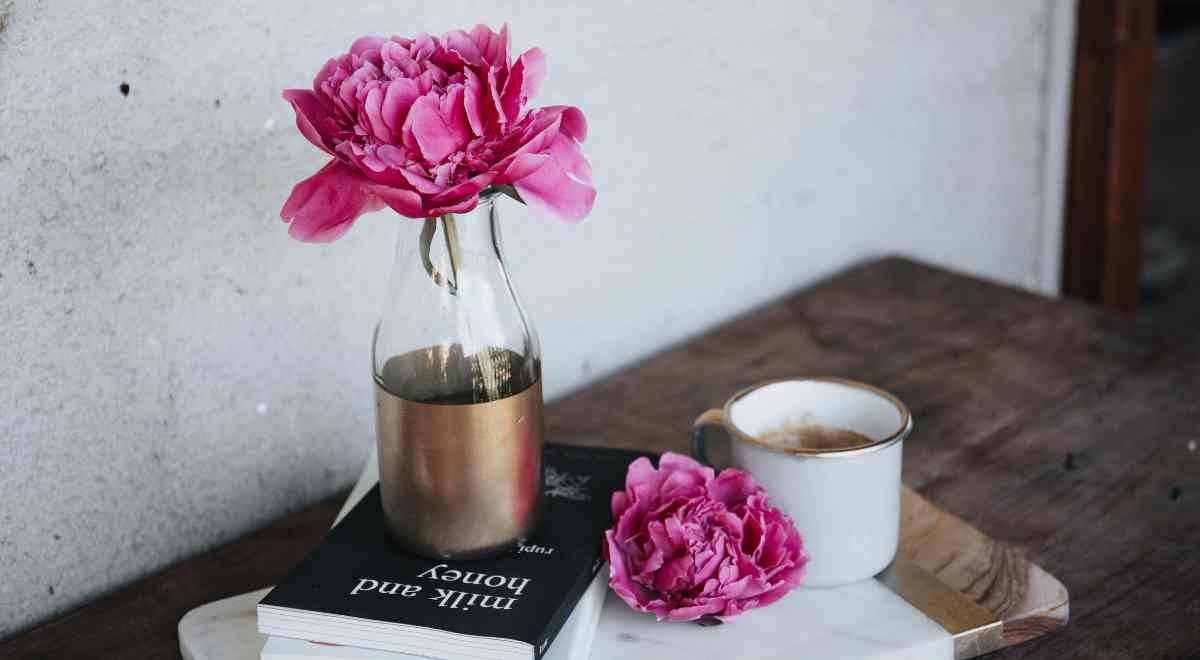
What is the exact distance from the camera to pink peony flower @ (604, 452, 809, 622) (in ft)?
2.09

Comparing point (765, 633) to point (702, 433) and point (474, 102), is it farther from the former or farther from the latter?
point (474, 102)

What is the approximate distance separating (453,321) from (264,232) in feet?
0.83

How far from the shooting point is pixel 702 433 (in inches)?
30.0

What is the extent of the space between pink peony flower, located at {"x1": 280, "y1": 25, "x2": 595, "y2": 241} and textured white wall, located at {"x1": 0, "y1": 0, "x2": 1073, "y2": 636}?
20cm

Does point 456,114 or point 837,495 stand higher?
point 456,114

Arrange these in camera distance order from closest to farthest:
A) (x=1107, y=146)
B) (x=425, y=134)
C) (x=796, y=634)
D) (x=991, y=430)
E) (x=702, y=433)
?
(x=425, y=134) → (x=796, y=634) → (x=702, y=433) → (x=991, y=430) → (x=1107, y=146)

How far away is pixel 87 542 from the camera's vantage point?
0.78 metres

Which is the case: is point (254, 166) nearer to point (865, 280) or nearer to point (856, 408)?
point (856, 408)

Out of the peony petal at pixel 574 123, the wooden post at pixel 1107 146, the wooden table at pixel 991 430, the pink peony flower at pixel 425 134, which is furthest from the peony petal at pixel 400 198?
the wooden post at pixel 1107 146

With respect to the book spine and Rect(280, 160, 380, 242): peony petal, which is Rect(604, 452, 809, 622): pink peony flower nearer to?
the book spine

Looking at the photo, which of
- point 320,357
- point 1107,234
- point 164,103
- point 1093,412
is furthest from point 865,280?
point 164,103

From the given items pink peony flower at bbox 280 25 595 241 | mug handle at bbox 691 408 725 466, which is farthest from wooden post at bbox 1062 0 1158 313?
pink peony flower at bbox 280 25 595 241

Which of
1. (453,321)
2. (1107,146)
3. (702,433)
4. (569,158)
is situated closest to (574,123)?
(569,158)

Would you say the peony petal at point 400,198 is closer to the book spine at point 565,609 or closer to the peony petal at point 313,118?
the peony petal at point 313,118
